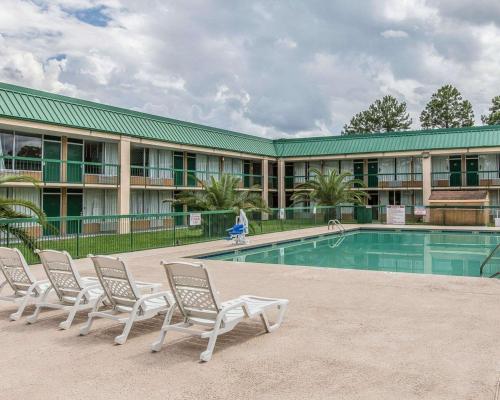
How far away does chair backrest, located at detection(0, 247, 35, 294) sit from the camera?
7.58m

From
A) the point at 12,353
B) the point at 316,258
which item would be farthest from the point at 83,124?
the point at 12,353

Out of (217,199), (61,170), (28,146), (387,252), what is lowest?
(387,252)

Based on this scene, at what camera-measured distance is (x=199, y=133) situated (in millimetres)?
34906

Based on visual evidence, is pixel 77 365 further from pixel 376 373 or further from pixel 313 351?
pixel 376 373

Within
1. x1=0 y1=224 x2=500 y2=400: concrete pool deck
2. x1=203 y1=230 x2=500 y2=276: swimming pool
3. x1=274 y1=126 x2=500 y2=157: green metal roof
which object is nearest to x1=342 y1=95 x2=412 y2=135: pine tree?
x1=274 y1=126 x2=500 y2=157: green metal roof

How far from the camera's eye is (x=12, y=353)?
584 cm

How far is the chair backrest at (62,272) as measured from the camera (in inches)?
280

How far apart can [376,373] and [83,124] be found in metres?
23.4

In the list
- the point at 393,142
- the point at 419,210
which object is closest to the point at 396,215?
the point at 419,210

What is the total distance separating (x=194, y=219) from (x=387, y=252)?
27.2ft

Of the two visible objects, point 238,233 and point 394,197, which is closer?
point 238,233

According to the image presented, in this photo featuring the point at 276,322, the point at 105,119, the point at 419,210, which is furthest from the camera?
the point at 419,210

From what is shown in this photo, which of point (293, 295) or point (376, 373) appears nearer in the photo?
point (376, 373)

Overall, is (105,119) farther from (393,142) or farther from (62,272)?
(393,142)
